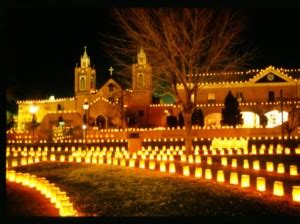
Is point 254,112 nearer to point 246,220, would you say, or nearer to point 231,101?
point 231,101

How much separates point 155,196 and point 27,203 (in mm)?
2503

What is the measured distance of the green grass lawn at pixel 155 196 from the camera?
7.50 m

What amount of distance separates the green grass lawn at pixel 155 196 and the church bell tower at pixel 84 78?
40.6 meters

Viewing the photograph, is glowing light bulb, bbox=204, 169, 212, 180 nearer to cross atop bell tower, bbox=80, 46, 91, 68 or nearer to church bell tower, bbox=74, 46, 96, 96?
church bell tower, bbox=74, 46, 96, 96

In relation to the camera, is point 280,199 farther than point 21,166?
No

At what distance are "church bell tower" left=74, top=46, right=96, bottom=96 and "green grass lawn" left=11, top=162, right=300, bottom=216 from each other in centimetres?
4061

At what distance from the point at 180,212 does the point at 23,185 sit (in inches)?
187

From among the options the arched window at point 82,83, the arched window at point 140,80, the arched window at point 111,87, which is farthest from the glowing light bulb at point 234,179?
the arched window at point 82,83

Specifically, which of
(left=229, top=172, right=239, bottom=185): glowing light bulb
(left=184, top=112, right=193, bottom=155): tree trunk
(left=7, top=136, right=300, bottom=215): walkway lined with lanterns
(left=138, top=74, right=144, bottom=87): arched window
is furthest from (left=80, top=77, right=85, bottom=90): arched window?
(left=229, top=172, right=239, bottom=185): glowing light bulb

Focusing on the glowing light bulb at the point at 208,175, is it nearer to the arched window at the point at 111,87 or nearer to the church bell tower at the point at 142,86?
the church bell tower at the point at 142,86

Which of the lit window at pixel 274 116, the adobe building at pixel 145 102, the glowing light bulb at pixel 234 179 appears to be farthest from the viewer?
the adobe building at pixel 145 102

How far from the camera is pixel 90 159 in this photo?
15.1 m

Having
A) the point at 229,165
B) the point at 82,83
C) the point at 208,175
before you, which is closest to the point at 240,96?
the point at 82,83

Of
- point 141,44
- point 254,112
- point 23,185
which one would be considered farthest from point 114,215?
point 254,112
